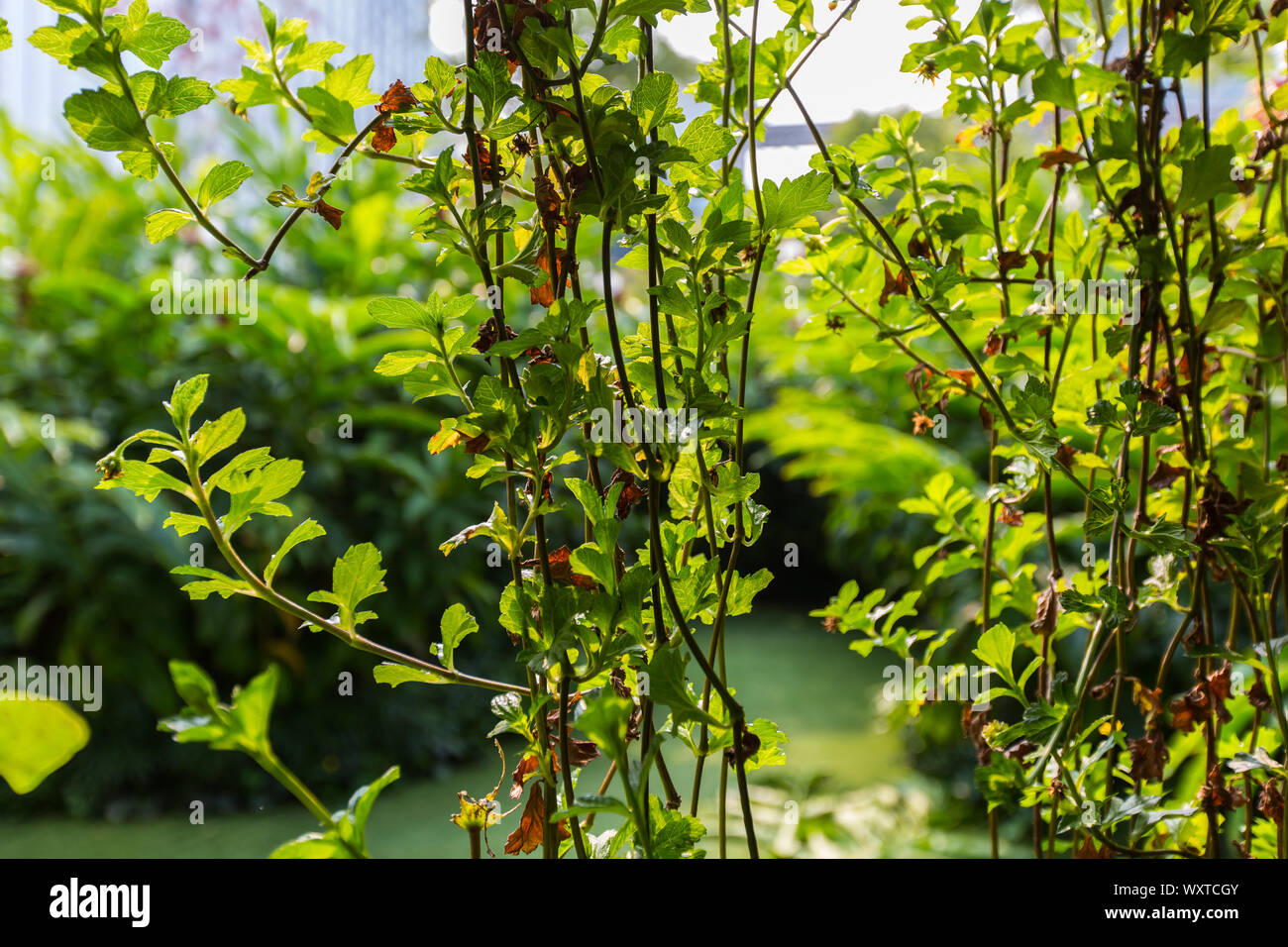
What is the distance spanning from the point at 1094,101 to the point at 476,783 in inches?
65.5

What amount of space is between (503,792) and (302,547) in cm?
64

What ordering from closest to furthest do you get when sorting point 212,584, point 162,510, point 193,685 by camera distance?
point 193,685 → point 212,584 → point 162,510

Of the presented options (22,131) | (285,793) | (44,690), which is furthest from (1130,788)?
(22,131)

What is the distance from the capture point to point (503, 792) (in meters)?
1.88

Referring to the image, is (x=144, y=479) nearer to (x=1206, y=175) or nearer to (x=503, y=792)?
(x=1206, y=175)

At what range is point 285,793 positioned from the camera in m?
1.76

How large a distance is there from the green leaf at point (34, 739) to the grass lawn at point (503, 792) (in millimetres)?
791

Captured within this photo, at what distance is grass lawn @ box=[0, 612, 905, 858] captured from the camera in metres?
1.59

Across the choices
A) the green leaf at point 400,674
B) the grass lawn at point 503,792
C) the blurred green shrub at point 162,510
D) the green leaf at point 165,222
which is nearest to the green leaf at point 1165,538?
the green leaf at point 400,674

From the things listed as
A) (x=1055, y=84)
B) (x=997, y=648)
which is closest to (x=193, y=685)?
(x=997, y=648)

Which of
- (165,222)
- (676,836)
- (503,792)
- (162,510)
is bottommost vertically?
(503,792)

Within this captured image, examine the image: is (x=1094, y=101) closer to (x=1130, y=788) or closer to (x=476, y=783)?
(x=1130, y=788)

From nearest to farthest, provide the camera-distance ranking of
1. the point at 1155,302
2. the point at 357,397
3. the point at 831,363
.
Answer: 1. the point at 1155,302
2. the point at 357,397
3. the point at 831,363

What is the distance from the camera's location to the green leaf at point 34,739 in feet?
1.29
